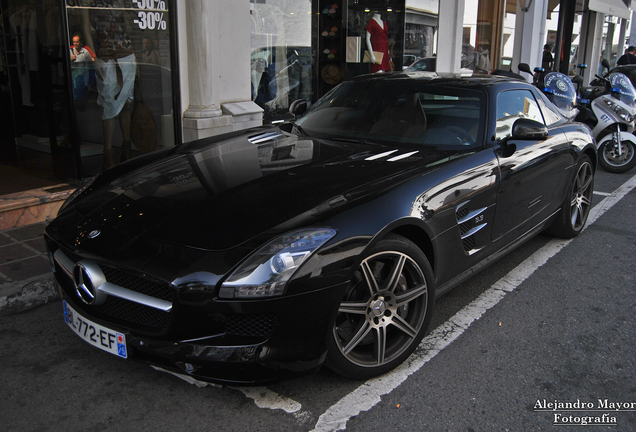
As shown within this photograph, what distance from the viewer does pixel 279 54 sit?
893 centimetres

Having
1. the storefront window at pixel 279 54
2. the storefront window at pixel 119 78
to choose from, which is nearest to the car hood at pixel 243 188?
the storefront window at pixel 119 78

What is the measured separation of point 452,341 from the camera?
3.15 meters

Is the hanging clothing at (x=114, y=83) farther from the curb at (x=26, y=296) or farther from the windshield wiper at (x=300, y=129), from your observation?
the curb at (x=26, y=296)

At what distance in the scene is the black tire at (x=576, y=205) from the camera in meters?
4.70

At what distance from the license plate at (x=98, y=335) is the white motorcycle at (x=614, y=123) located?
25.2ft

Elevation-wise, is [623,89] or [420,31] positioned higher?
[420,31]

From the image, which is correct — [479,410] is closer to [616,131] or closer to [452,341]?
[452,341]

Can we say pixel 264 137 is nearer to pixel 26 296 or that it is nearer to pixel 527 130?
pixel 527 130

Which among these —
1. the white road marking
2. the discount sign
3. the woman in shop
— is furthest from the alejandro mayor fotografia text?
the discount sign

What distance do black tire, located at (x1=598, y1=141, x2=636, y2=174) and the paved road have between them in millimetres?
4957

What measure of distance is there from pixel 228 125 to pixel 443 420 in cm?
516

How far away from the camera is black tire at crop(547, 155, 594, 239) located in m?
4.70

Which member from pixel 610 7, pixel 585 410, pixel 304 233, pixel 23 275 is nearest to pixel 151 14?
pixel 23 275

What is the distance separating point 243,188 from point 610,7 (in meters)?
21.1
